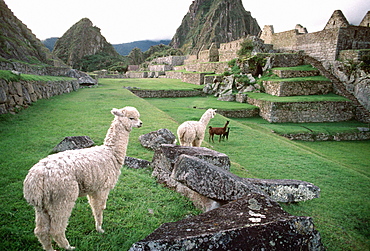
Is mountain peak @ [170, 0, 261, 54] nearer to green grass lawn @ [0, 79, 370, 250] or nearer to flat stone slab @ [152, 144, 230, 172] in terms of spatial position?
green grass lawn @ [0, 79, 370, 250]

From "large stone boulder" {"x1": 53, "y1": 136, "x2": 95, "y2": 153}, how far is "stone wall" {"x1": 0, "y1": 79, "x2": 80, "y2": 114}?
5284 mm

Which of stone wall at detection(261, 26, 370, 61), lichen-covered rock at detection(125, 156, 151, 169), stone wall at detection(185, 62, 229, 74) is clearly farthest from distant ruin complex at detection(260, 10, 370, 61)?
lichen-covered rock at detection(125, 156, 151, 169)

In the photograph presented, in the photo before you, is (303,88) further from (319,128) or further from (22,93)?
(22,93)

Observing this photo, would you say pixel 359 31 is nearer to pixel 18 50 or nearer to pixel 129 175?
pixel 129 175

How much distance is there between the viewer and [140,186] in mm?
4500

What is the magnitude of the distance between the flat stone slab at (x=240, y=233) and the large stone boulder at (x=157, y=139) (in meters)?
4.73

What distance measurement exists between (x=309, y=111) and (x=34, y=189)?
65.8 ft

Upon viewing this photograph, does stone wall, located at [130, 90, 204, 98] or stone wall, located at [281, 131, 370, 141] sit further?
stone wall, located at [130, 90, 204, 98]

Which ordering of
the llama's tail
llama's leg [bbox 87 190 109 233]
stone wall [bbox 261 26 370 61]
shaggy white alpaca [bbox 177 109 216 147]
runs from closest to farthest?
the llama's tail, llama's leg [bbox 87 190 109 233], shaggy white alpaca [bbox 177 109 216 147], stone wall [bbox 261 26 370 61]

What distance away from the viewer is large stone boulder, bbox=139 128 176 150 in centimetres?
714

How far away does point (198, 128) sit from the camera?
7.32 m

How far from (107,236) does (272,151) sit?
8553 millimetres

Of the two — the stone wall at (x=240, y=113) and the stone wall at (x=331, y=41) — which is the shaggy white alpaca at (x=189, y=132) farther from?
the stone wall at (x=331, y=41)

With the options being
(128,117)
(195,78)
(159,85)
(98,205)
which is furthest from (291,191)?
(195,78)
